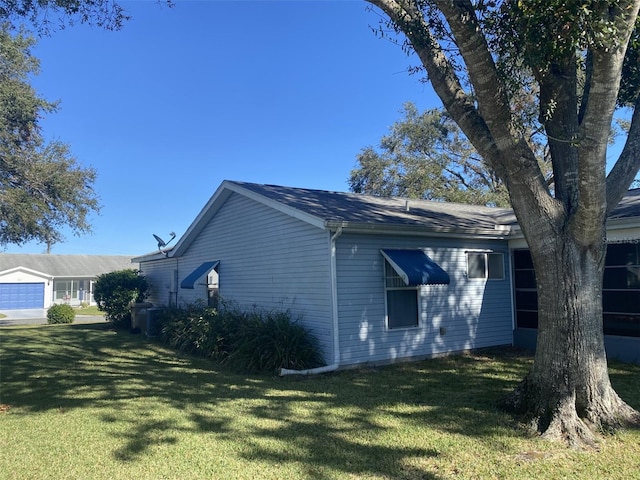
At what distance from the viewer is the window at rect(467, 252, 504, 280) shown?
11227mm

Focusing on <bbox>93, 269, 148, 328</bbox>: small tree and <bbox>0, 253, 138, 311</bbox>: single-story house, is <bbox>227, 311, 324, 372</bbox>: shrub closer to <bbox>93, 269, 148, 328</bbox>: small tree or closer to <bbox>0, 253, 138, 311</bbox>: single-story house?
<bbox>93, 269, 148, 328</bbox>: small tree

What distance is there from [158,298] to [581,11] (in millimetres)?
17563

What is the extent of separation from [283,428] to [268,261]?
19.9ft

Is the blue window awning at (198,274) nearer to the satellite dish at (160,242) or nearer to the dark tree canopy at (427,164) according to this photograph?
the satellite dish at (160,242)

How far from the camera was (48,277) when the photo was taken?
37000 millimetres

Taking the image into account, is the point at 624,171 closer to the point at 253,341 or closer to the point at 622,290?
the point at 622,290

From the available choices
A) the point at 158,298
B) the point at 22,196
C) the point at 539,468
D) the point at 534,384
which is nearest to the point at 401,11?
the point at 534,384

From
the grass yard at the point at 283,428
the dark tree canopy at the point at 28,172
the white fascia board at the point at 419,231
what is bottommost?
the grass yard at the point at 283,428

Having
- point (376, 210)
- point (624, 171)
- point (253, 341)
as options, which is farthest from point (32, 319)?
point (624, 171)

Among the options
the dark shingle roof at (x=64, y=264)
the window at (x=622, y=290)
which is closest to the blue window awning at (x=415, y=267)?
the window at (x=622, y=290)

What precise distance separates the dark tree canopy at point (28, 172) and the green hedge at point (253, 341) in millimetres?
11007

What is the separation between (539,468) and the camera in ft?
14.3

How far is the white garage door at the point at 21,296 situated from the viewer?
3538 cm

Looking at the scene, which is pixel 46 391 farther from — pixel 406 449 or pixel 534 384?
pixel 534 384
